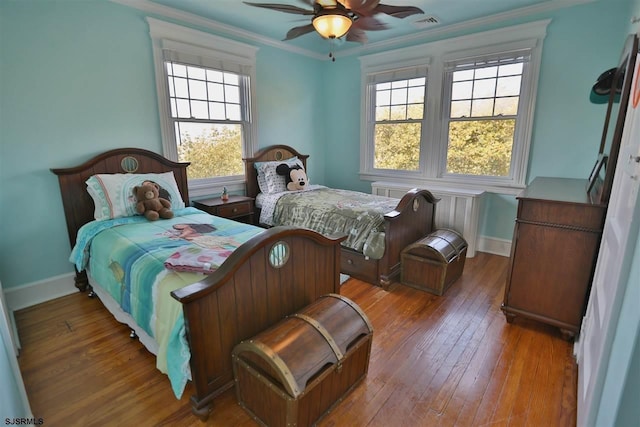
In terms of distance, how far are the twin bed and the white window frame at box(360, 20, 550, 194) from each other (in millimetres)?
1087

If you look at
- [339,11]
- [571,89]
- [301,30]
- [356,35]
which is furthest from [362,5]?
[571,89]

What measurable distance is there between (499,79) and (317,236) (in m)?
3.04

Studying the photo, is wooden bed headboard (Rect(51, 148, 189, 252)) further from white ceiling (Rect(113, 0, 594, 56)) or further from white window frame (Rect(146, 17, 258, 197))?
white ceiling (Rect(113, 0, 594, 56))

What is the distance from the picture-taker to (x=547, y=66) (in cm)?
308

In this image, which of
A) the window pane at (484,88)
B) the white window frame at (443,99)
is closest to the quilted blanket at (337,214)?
the white window frame at (443,99)

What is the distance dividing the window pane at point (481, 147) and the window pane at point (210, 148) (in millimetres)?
2690

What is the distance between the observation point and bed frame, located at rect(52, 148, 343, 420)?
1374 millimetres

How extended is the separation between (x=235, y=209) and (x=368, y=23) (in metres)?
2.23

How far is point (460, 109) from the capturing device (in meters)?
3.69

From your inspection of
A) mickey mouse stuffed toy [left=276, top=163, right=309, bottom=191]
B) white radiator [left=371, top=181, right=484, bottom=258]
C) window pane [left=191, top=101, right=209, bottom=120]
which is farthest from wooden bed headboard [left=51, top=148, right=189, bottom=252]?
white radiator [left=371, top=181, right=484, bottom=258]

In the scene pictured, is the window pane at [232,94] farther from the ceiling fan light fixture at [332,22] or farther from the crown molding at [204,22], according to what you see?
the ceiling fan light fixture at [332,22]

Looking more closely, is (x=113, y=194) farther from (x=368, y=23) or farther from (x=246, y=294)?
(x=368, y=23)

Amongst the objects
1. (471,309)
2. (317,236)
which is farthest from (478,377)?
(317,236)

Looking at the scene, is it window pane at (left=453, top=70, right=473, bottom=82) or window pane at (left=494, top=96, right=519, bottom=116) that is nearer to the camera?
window pane at (left=494, top=96, right=519, bottom=116)
